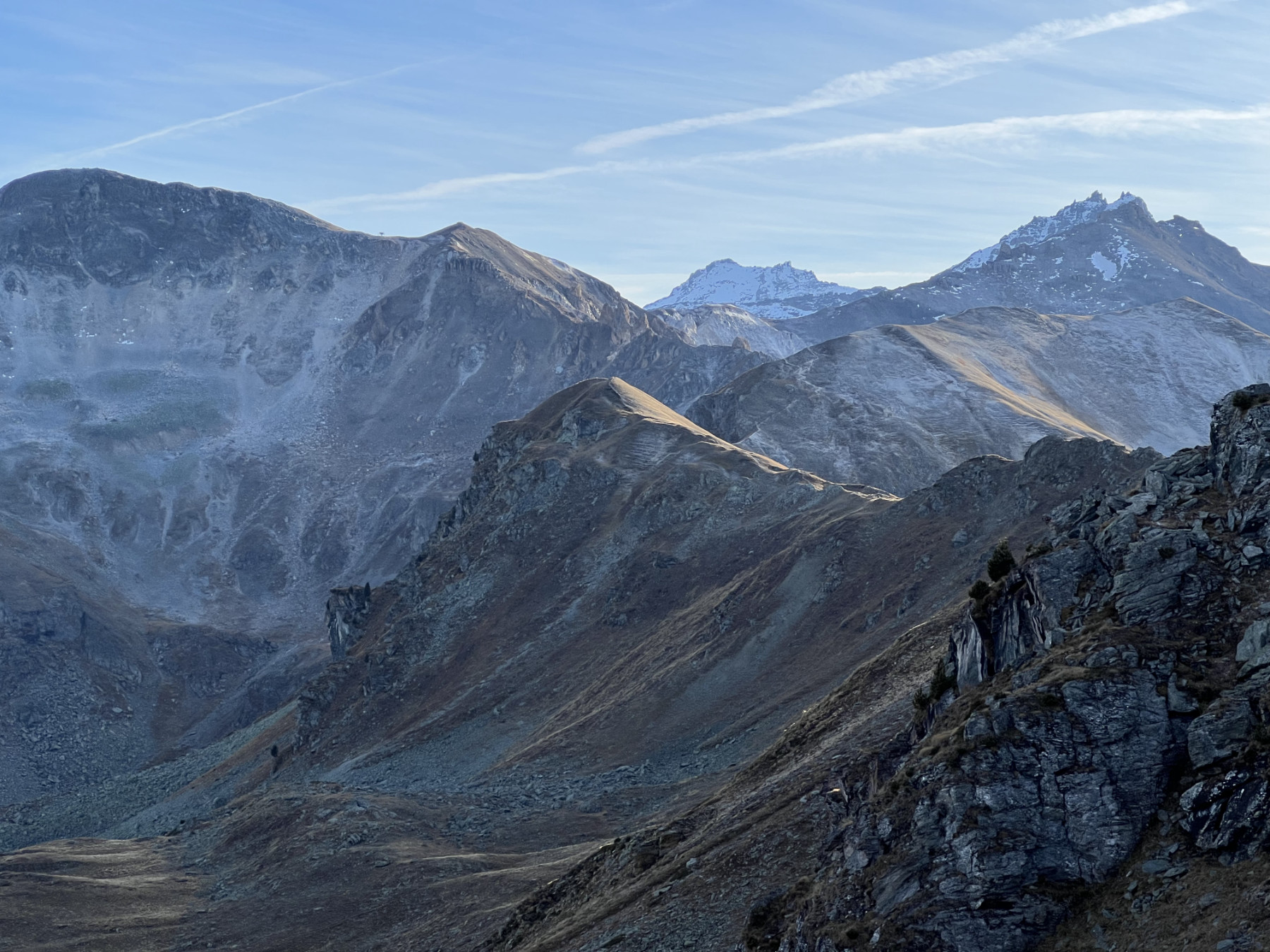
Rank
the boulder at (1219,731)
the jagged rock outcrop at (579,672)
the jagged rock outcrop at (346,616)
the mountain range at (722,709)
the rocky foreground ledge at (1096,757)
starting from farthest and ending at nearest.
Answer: the jagged rock outcrop at (346,616)
the jagged rock outcrop at (579,672)
the mountain range at (722,709)
the boulder at (1219,731)
the rocky foreground ledge at (1096,757)

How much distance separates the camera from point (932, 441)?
171m

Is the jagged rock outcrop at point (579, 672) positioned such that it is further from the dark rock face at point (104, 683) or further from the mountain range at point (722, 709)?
the dark rock face at point (104, 683)

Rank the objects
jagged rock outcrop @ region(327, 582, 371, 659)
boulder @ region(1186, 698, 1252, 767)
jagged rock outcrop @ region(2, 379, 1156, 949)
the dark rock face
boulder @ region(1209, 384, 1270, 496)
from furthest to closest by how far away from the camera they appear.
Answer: the dark rock face < jagged rock outcrop @ region(327, 582, 371, 659) < jagged rock outcrop @ region(2, 379, 1156, 949) < boulder @ region(1209, 384, 1270, 496) < boulder @ region(1186, 698, 1252, 767)

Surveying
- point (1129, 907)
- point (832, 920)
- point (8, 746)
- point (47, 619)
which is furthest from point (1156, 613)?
point (47, 619)

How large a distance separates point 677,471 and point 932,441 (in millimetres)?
57263

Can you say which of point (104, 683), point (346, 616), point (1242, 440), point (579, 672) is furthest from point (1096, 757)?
point (104, 683)

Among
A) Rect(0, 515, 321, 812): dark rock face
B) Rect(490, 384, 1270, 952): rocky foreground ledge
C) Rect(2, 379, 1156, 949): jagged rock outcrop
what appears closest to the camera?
Rect(490, 384, 1270, 952): rocky foreground ledge

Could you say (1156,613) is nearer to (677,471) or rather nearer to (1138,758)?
(1138,758)

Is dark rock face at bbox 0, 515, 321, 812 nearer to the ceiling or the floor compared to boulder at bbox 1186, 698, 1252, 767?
nearer to the floor

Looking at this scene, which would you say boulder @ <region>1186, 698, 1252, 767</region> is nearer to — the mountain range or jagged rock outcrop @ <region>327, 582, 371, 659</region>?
the mountain range

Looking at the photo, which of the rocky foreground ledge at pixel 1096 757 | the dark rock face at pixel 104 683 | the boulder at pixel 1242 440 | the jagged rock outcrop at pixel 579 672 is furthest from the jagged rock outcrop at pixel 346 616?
the boulder at pixel 1242 440

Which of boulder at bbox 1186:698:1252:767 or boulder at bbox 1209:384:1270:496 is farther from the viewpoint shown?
boulder at bbox 1209:384:1270:496

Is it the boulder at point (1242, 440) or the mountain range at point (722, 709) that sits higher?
the boulder at point (1242, 440)

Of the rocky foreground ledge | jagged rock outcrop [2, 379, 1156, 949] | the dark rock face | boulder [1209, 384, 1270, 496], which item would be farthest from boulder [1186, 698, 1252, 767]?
the dark rock face
